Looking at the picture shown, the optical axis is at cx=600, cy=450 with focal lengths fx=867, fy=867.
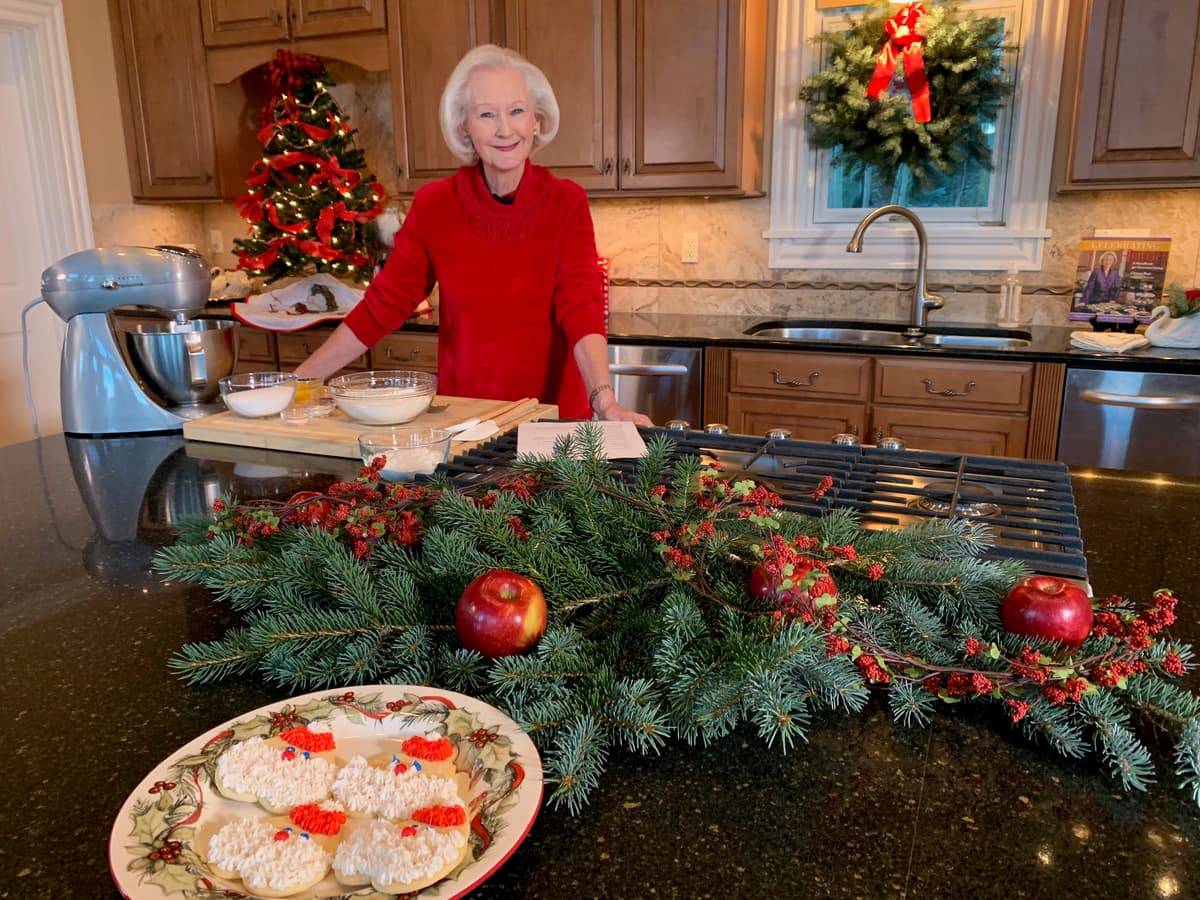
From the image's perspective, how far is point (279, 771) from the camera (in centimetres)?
54

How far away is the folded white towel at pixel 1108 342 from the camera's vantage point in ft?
7.98

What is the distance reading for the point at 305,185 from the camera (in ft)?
11.3

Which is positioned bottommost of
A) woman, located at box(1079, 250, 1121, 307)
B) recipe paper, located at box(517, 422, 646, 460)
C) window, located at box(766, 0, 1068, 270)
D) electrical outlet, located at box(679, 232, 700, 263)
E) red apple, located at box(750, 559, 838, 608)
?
recipe paper, located at box(517, 422, 646, 460)

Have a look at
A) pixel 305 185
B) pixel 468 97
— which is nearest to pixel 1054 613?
pixel 468 97

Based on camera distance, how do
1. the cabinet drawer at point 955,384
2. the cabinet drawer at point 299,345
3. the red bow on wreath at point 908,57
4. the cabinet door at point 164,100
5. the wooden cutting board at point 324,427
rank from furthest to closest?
the cabinet door at point 164,100, the cabinet drawer at point 299,345, the red bow on wreath at point 908,57, the cabinet drawer at point 955,384, the wooden cutting board at point 324,427

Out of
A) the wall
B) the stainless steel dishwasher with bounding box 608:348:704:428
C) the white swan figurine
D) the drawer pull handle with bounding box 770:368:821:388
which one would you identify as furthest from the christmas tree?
the white swan figurine

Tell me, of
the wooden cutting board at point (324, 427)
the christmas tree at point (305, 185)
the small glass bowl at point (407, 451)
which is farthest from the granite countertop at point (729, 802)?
the christmas tree at point (305, 185)

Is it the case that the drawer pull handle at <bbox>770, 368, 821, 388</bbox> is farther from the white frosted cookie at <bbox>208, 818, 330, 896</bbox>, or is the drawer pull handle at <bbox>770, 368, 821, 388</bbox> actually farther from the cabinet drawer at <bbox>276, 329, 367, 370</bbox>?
the white frosted cookie at <bbox>208, 818, 330, 896</bbox>

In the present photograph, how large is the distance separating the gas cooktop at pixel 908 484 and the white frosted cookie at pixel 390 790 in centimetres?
50

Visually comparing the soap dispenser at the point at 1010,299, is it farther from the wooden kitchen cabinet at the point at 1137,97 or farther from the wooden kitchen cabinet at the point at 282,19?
the wooden kitchen cabinet at the point at 282,19

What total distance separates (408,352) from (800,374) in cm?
143

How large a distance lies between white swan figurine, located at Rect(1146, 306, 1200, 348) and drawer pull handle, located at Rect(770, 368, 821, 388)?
3.08 ft

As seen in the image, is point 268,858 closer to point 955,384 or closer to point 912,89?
point 955,384

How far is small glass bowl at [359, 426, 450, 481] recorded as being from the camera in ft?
3.78
